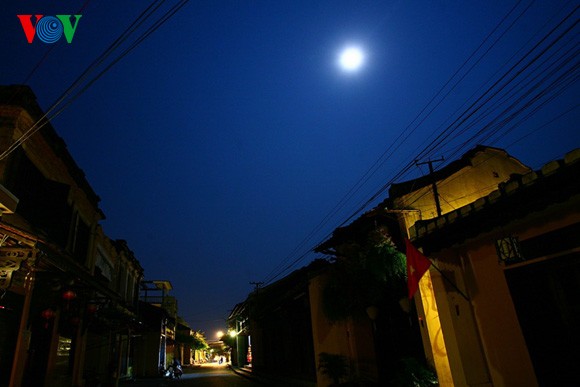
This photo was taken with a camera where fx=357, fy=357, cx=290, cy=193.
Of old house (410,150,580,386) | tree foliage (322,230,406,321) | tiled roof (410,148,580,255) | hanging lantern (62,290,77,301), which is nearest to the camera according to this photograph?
tiled roof (410,148,580,255)

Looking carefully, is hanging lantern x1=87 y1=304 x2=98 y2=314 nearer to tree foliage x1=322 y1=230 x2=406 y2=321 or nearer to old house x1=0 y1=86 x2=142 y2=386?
old house x1=0 y1=86 x2=142 y2=386

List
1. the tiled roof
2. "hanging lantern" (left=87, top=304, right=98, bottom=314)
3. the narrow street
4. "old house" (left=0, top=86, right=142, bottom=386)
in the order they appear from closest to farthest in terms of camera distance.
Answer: the tiled roof < "old house" (left=0, top=86, right=142, bottom=386) < "hanging lantern" (left=87, top=304, right=98, bottom=314) < the narrow street

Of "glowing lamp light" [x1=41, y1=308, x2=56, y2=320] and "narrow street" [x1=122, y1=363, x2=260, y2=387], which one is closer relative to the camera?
"glowing lamp light" [x1=41, y1=308, x2=56, y2=320]

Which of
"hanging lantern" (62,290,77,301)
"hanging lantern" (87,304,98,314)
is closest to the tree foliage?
"hanging lantern" (62,290,77,301)

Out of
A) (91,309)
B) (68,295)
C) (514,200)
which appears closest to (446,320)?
(514,200)

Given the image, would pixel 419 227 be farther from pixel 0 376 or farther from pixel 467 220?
pixel 0 376

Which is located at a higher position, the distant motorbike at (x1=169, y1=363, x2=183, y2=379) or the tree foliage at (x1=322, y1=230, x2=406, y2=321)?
the tree foliage at (x1=322, y1=230, x2=406, y2=321)

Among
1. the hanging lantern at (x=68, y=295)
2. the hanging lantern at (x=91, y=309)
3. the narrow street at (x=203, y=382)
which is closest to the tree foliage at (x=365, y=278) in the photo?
the hanging lantern at (x=68, y=295)

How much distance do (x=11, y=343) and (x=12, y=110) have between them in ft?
21.5

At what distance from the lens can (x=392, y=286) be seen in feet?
38.3

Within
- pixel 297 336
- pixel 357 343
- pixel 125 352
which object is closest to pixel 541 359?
pixel 357 343

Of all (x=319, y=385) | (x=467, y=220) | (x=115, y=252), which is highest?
(x=115, y=252)

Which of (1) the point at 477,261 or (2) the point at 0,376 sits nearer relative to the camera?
(1) the point at 477,261

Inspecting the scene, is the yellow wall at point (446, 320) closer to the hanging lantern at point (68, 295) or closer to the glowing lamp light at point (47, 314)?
the hanging lantern at point (68, 295)
